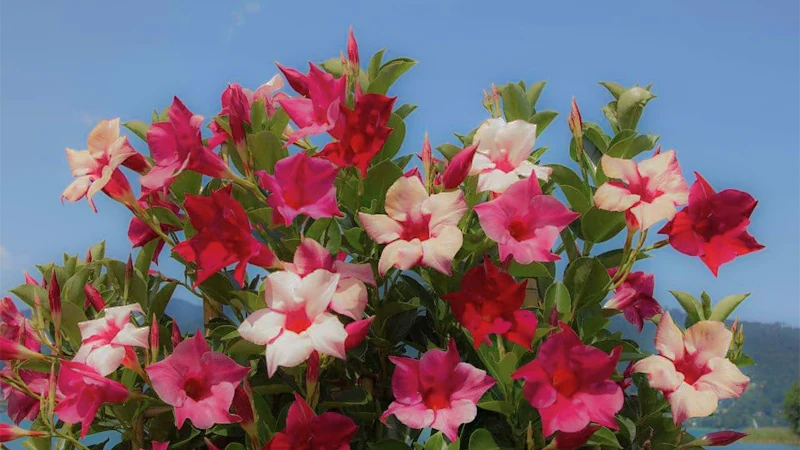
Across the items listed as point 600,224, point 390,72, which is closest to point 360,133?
point 390,72

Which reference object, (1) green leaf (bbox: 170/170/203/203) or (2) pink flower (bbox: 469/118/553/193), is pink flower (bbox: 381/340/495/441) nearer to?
(2) pink flower (bbox: 469/118/553/193)

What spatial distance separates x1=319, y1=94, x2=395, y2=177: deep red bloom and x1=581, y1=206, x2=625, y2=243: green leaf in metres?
0.37

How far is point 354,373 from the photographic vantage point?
1.33 m

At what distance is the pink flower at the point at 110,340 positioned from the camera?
1.15 m

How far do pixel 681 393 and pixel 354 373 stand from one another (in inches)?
20.8

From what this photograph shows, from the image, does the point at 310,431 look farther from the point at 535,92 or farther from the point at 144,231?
the point at 535,92

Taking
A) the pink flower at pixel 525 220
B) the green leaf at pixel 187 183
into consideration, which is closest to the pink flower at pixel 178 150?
the green leaf at pixel 187 183

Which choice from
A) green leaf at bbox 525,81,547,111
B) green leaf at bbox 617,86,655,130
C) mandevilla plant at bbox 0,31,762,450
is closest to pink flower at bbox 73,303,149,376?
mandevilla plant at bbox 0,31,762,450

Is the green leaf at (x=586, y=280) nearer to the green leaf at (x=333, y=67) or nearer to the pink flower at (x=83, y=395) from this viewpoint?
the green leaf at (x=333, y=67)

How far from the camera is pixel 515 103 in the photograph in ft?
4.51

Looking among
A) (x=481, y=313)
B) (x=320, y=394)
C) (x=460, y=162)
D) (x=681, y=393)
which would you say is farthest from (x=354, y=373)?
(x=681, y=393)

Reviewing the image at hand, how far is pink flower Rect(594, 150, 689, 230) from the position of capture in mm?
1182

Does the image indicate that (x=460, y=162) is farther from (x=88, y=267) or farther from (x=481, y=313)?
(x=88, y=267)

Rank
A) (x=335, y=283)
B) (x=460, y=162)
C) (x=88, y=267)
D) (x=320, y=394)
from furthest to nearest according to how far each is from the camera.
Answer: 1. (x=88, y=267)
2. (x=320, y=394)
3. (x=460, y=162)
4. (x=335, y=283)
